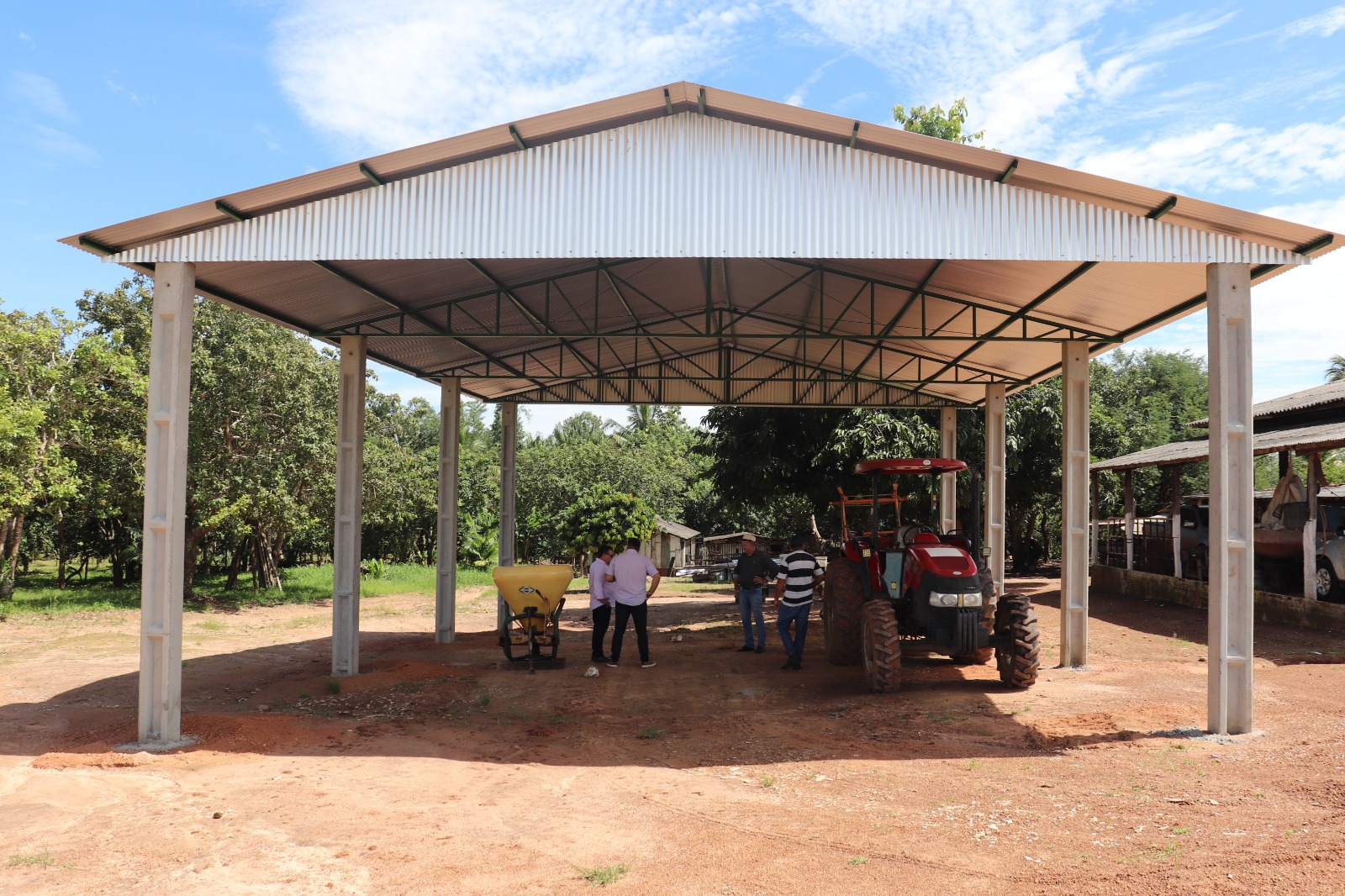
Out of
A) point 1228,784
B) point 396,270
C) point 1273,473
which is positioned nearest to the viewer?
point 1228,784

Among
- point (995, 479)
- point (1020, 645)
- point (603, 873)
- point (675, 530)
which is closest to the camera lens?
point (603, 873)

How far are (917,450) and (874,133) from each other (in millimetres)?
12660

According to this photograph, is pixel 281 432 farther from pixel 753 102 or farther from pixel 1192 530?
pixel 1192 530

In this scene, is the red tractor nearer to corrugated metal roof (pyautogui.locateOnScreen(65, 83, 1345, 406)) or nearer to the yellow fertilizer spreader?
corrugated metal roof (pyautogui.locateOnScreen(65, 83, 1345, 406))

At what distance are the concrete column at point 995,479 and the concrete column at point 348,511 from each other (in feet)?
32.2

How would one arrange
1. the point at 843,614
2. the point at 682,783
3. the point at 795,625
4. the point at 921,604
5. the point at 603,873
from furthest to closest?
1. the point at 795,625
2. the point at 843,614
3. the point at 921,604
4. the point at 682,783
5. the point at 603,873

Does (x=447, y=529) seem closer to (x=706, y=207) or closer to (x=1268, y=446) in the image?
(x=706, y=207)

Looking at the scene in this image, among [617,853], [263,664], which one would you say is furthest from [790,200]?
[263,664]

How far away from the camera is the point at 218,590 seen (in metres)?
29.3

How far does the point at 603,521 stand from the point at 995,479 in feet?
70.6

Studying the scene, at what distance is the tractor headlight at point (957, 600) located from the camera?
9.63m

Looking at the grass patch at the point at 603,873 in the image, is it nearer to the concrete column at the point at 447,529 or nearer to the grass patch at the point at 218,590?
the concrete column at the point at 447,529

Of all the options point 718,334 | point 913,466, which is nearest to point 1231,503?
point 913,466

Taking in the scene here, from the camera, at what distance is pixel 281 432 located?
79.6 ft
